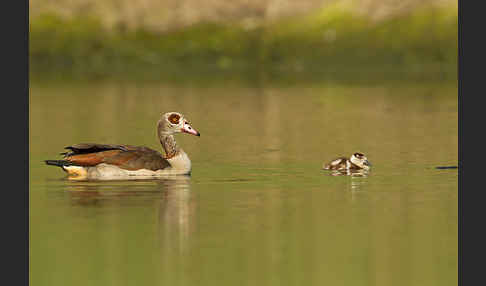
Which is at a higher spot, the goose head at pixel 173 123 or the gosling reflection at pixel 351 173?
the goose head at pixel 173 123


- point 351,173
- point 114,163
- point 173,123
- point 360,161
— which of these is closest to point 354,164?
point 360,161

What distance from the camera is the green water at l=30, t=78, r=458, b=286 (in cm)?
2005

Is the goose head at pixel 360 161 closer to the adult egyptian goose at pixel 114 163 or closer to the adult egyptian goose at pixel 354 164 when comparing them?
the adult egyptian goose at pixel 354 164

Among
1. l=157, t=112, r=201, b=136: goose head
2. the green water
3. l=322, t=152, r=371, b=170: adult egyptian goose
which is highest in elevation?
l=157, t=112, r=201, b=136: goose head

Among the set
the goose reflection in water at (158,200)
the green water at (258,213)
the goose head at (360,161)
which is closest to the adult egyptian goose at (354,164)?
the goose head at (360,161)

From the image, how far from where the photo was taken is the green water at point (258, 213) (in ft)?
65.8

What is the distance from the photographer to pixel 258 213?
25.6 metres

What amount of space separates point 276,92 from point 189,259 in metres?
69.0

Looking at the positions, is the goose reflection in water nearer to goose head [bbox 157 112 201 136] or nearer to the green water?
the green water

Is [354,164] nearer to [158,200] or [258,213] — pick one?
[158,200]

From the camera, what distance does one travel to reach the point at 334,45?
7776 inches

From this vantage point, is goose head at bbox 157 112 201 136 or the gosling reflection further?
the gosling reflection

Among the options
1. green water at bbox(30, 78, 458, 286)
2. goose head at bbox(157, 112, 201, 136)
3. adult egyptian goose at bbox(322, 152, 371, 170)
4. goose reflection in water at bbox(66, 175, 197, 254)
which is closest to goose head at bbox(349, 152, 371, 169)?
adult egyptian goose at bbox(322, 152, 371, 170)

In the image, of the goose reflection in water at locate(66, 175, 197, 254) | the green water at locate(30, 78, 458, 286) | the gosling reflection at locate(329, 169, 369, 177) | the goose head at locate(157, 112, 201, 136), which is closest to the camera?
the green water at locate(30, 78, 458, 286)
